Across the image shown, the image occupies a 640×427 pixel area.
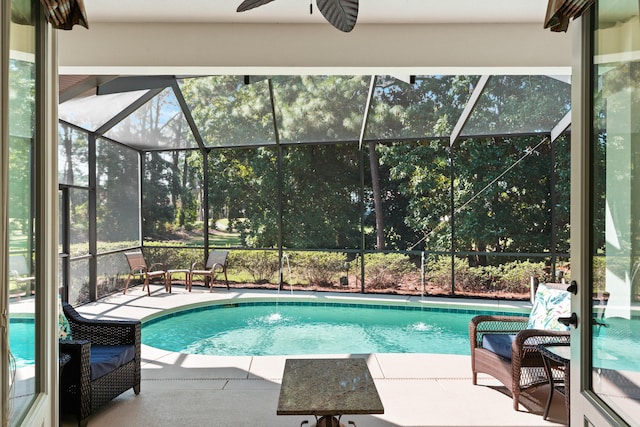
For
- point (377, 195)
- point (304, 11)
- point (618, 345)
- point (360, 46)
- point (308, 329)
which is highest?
point (304, 11)

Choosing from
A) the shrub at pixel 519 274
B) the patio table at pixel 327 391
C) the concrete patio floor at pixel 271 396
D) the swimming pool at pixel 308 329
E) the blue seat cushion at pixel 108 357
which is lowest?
the swimming pool at pixel 308 329

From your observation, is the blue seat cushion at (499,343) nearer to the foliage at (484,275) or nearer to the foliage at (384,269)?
the foliage at (484,275)

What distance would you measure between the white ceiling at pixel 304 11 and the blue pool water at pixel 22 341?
2153mm

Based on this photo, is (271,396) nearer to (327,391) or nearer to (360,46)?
(327,391)

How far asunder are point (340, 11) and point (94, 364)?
2786mm

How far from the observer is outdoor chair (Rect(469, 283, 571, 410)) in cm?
360

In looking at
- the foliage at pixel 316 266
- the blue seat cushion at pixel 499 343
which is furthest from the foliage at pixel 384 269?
the blue seat cushion at pixel 499 343

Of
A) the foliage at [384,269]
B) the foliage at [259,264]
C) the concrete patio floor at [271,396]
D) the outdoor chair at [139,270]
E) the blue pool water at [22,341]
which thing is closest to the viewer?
the blue pool water at [22,341]

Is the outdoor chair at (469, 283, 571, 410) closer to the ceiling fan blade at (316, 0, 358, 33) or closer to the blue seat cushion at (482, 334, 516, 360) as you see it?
the blue seat cushion at (482, 334, 516, 360)

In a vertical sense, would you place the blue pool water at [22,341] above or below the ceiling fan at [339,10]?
below

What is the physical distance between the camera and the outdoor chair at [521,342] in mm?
3604

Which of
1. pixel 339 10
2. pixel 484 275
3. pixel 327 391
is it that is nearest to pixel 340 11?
pixel 339 10

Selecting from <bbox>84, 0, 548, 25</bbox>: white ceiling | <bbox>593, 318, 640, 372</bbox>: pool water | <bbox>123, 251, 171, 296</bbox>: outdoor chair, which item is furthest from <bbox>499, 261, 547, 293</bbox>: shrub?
<bbox>593, 318, 640, 372</bbox>: pool water

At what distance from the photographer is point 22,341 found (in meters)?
1.85
